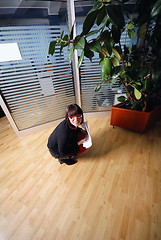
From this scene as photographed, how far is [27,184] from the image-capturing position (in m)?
1.13

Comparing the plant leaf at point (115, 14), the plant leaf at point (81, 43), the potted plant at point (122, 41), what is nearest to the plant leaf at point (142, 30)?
the potted plant at point (122, 41)

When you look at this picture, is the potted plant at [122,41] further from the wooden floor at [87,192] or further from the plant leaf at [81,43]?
the wooden floor at [87,192]

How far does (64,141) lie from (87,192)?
563 mm

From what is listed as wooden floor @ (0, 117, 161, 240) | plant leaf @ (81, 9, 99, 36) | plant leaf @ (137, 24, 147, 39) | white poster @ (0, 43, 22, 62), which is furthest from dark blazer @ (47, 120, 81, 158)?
plant leaf @ (137, 24, 147, 39)

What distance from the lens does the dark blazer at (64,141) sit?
99 cm

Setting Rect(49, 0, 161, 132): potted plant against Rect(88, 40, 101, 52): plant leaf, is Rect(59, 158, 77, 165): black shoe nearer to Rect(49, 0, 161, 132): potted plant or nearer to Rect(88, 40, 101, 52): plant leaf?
Rect(49, 0, 161, 132): potted plant

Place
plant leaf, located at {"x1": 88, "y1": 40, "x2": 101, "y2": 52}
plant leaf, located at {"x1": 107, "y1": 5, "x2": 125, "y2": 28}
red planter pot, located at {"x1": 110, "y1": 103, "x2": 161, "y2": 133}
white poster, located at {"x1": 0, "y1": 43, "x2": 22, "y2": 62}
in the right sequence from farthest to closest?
red planter pot, located at {"x1": 110, "y1": 103, "x2": 161, "y2": 133}
white poster, located at {"x1": 0, "y1": 43, "x2": 22, "y2": 62}
plant leaf, located at {"x1": 88, "y1": 40, "x2": 101, "y2": 52}
plant leaf, located at {"x1": 107, "y1": 5, "x2": 125, "y2": 28}

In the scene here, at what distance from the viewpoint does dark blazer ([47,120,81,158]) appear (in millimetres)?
994

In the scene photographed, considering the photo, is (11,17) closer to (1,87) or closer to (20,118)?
(1,87)

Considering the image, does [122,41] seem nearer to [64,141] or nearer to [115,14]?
[115,14]

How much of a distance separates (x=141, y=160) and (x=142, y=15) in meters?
1.48

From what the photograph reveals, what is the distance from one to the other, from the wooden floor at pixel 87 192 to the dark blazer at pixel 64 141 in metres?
0.28

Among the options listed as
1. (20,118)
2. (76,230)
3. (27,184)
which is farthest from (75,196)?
(20,118)

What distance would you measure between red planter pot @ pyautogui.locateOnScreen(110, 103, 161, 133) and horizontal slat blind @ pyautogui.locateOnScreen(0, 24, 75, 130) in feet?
2.76
